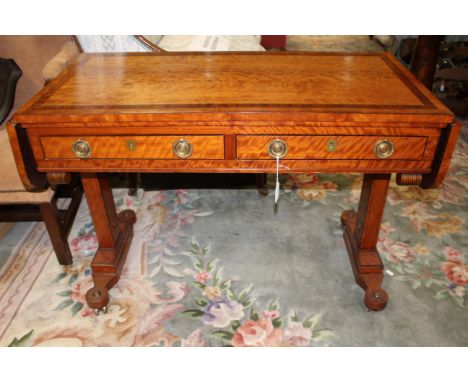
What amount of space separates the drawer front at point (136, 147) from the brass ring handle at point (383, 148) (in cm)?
55

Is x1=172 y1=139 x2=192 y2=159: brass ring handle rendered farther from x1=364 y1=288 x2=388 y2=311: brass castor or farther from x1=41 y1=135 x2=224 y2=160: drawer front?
x1=364 y1=288 x2=388 y2=311: brass castor

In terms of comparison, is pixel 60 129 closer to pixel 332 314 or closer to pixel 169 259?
pixel 169 259

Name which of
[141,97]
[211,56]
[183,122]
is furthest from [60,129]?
[211,56]

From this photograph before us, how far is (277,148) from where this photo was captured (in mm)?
1432

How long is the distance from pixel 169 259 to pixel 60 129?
1.05 meters

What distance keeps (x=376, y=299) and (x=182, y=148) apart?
3.81 feet

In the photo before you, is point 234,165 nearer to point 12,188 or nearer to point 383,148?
point 383,148

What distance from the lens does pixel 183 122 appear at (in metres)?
1.39

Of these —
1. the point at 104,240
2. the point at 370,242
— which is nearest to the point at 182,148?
the point at 104,240

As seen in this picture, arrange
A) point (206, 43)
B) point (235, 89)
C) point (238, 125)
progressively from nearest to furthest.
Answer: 1. point (238, 125)
2. point (235, 89)
3. point (206, 43)

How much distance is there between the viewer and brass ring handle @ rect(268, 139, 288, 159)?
1.42 metres

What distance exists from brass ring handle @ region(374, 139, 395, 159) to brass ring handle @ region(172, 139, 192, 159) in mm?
664

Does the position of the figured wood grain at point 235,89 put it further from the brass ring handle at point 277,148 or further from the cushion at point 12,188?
the cushion at point 12,188

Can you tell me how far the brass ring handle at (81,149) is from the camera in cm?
145
